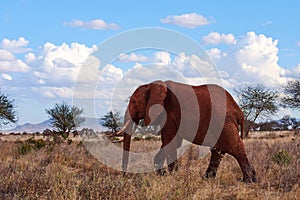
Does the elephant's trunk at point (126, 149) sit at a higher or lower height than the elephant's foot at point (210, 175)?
higher

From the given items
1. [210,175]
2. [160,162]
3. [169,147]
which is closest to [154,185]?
[210,175]

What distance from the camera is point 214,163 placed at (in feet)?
34.0

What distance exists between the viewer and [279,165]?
33.9 feet

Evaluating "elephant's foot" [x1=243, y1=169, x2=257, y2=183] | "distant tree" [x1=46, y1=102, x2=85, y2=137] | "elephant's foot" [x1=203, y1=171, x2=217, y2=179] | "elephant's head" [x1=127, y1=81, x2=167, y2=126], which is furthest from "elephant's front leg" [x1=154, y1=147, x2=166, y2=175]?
"distant tree" [x1=46, y1=102, x2=85, y2=137]

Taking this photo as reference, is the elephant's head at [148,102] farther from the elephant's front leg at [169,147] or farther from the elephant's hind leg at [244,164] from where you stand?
the elephant's hind leg at [244,164]

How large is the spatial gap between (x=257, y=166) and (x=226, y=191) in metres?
2.60

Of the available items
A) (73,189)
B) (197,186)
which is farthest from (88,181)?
(197,186)

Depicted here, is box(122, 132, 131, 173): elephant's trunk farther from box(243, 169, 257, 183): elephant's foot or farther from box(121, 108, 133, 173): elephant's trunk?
box(243, 169, 257, 183): elephant's foot

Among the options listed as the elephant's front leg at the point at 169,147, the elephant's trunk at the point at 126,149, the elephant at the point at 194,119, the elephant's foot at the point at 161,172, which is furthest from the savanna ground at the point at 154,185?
the elephant's trunk at the point at 126,149

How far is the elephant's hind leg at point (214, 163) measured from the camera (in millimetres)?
9905

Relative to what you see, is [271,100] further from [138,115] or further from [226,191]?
[226,191]

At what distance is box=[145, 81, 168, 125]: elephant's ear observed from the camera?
10547 mm

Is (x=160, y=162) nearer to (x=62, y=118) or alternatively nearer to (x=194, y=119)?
(x=194, y=119)

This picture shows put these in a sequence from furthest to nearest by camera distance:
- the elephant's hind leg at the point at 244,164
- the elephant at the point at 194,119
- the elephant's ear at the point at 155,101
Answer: the elephant's ear at the point at 155,101
the elephant at the point at 194,119
the elephant's hind leg at the point at 244,164
